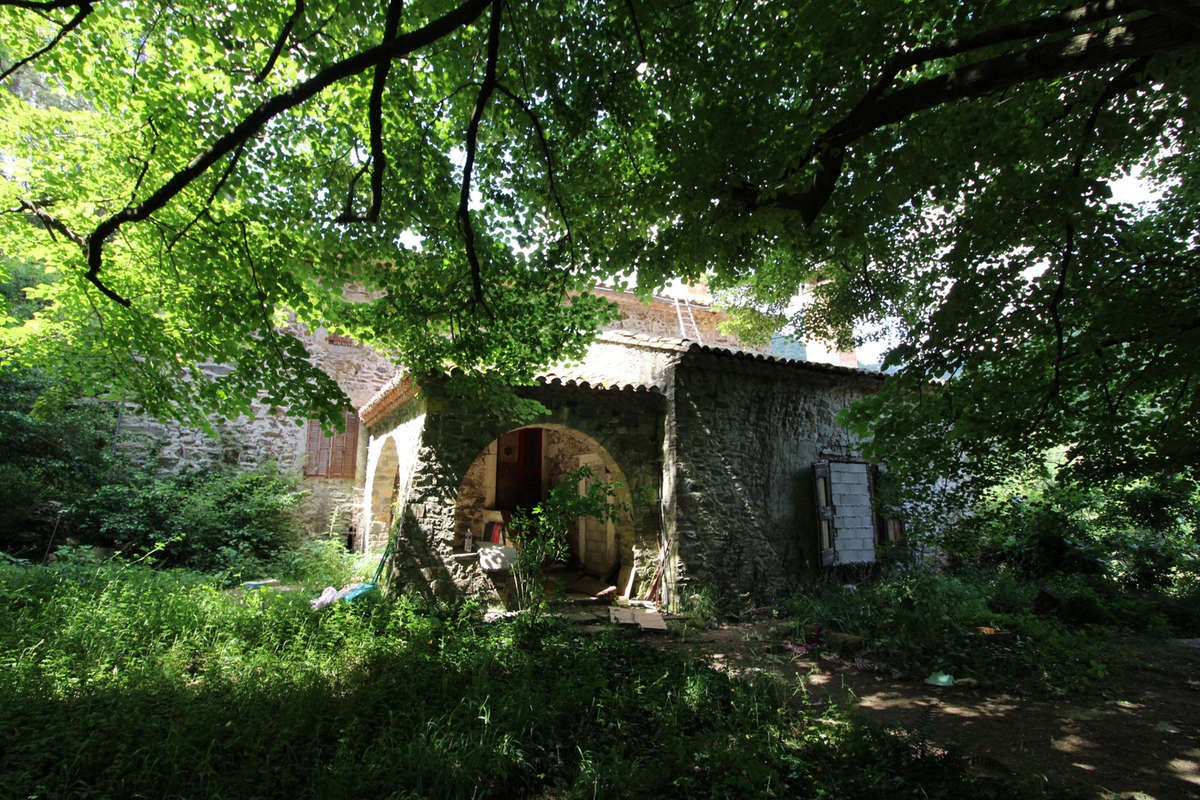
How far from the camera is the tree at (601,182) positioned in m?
3.66

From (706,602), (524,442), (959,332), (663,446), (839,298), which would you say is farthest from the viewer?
(524,442)

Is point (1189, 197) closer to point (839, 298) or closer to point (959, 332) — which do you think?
point (959, 332)

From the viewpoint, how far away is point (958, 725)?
4012 millimetres

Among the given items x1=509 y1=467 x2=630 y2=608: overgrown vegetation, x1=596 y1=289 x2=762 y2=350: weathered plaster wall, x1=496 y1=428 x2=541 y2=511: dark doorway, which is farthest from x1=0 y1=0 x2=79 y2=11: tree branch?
x1=596 y1=289 x2=762 y2=350: weathered plaster wall

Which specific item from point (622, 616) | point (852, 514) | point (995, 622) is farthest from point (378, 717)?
point (852, 514)

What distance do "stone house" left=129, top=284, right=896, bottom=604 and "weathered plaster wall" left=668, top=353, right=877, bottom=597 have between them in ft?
0.06

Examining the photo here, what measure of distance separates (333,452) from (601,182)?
8.12m

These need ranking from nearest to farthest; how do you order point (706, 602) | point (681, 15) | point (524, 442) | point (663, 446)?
1. point (681, 15)
2. point (706, 602)
3. point (663, 446)
4. point (524, 442)

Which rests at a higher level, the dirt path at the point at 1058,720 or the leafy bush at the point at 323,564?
the leafy bush at the point at 323,564

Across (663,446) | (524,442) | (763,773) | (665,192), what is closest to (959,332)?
(665,192)

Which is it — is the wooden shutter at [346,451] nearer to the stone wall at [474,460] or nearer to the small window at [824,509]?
the stone wall at [474,460]

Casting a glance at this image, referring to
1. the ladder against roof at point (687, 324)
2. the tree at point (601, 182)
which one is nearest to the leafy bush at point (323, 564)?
the tree at point (601, 182)

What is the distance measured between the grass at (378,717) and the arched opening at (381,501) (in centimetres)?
412

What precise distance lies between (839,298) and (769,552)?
3863 millimetres
